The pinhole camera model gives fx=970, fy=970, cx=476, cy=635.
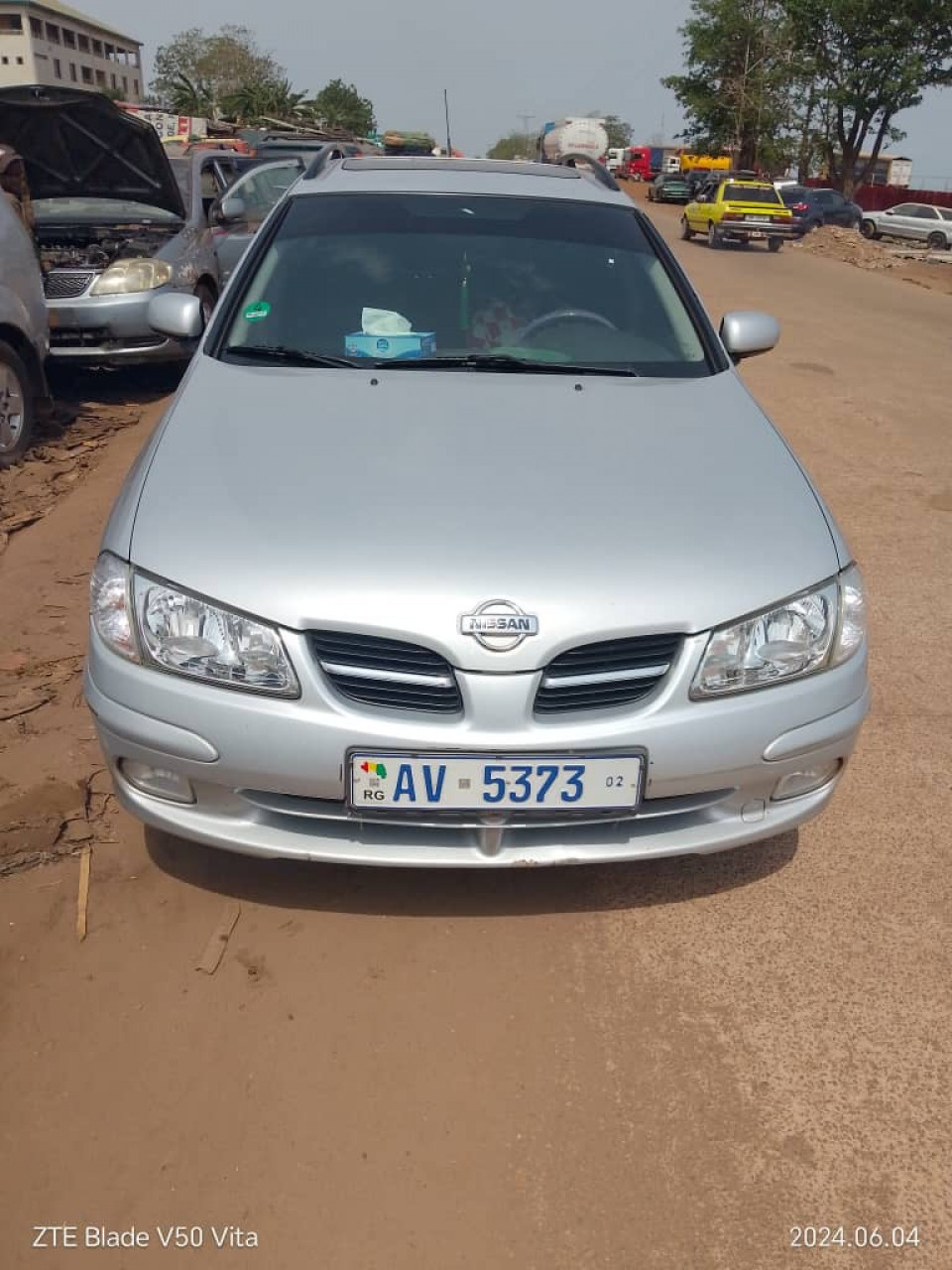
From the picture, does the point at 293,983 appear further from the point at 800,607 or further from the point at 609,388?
the point at 609,388

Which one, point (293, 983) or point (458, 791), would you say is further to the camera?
point (293, 983)

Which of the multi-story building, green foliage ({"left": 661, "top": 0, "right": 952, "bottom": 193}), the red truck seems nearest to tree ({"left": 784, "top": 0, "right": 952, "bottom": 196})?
green foliage ({"left": 661, "top": 0, "right": 952, "bottom": 193})

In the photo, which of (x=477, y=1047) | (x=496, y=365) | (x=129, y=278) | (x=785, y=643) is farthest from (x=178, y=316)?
(x=129, y=278)

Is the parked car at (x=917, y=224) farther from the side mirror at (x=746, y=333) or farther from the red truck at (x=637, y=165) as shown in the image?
the red truck at (x=637, y=165)

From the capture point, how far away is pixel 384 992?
7.06 feet

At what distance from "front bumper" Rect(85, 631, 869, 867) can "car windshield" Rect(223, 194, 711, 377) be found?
127 cm

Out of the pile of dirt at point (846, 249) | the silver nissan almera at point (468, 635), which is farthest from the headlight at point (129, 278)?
the pile of dirt at point (846, 249)

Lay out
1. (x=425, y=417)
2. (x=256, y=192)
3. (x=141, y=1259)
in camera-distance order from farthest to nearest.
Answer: (x=256, y=192) → (x=425, y=417) → (x=141, y=1259)

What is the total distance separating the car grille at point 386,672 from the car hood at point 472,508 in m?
0.05

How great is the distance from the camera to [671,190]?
4138 cm

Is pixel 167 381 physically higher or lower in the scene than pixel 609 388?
lower

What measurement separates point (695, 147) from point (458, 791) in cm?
5870

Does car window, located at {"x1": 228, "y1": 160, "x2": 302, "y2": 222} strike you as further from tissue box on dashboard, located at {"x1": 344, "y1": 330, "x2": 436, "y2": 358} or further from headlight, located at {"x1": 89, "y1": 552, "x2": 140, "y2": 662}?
headlight, located at {"x1": 89, "y1": 552, "x2": 140, "y2": 662}

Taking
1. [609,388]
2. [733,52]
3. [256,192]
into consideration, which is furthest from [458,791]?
[733,52]
